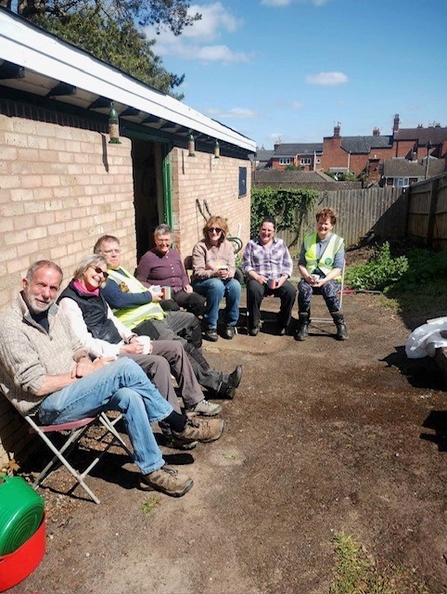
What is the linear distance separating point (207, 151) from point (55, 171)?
492 centimetres

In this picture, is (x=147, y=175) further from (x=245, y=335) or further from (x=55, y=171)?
(x=55, y=171)

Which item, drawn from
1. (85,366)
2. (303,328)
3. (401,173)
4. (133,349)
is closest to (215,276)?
(303,328)

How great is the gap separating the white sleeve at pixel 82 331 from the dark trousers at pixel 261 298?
259 cm

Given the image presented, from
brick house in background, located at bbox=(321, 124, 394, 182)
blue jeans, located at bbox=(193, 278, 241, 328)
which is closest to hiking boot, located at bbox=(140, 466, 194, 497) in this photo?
blue jeans, located at bbox=(193, 278, 241, 328)

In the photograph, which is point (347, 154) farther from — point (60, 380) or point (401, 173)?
point (60, 380)

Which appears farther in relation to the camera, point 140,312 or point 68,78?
point 140,312

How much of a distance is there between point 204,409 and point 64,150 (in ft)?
7.85

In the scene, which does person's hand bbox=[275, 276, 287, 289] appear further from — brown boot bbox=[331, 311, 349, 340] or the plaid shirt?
brown boot bbox=[331, 311, 349, 340]

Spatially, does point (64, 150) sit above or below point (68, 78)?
below

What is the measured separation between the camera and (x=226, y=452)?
3197 millimetres

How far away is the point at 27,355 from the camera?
2479mm

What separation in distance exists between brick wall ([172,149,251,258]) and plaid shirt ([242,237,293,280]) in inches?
52.2

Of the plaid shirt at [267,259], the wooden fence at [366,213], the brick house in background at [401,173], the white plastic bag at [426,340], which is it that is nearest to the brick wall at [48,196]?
the plaid shirt at [267,259]

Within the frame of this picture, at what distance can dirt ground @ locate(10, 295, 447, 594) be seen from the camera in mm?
2199
